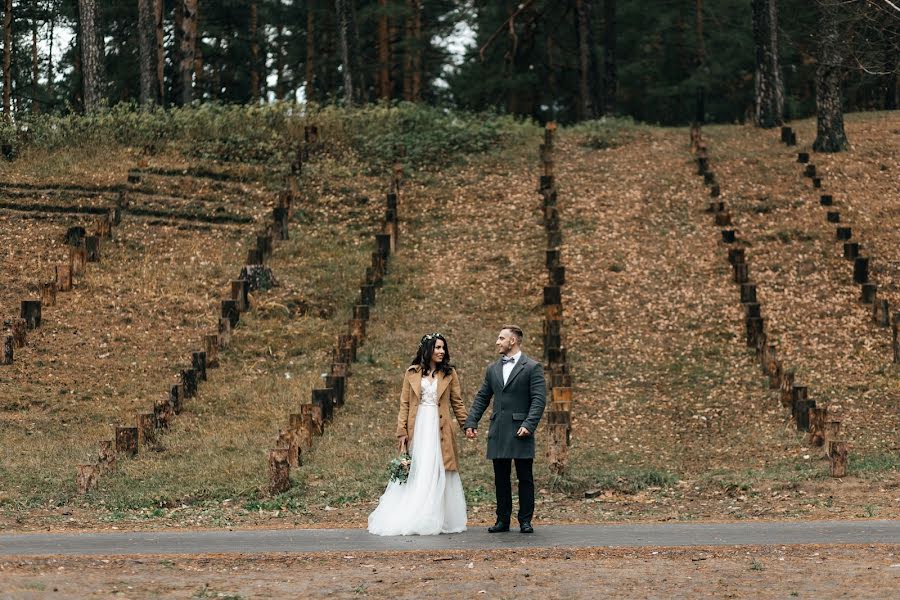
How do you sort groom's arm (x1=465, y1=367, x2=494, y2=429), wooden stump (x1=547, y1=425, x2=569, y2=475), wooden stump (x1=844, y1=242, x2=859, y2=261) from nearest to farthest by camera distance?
groom's arm (x1=465, y1=367, x2=494, y2=429) → wooden stump (x1=547, y1=425, x2=569, y2=475) → wooden stump (x1=844, y1=242, x2=859, y2=261)

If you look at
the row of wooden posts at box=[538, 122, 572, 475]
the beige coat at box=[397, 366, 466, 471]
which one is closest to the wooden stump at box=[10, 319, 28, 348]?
the row of wooden posts at box=[538, 122, 572, 475]

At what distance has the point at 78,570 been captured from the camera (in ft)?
32.7

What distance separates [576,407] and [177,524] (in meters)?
7.57

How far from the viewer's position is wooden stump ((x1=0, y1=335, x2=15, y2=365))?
2100 cm

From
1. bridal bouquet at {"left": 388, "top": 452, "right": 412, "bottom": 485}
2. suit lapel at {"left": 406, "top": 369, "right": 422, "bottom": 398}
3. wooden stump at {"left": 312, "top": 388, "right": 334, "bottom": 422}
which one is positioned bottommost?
bridal bouquet at {"left": 388, "top": 452, "right": 412, "bottom": 485}

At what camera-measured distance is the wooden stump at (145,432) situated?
17.5 meters

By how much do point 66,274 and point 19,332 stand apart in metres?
2.54

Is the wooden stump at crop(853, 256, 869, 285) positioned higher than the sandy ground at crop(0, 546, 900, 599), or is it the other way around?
the wooden stump at crop(853, 256, 869, 285)

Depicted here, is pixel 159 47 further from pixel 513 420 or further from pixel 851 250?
pixel 513 420

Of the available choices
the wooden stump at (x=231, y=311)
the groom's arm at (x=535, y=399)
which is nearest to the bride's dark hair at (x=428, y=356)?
the groom's arm at (x=535, y=399)

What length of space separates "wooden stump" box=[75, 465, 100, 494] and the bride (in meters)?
4.97

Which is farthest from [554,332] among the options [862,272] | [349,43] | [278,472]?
[349,43]

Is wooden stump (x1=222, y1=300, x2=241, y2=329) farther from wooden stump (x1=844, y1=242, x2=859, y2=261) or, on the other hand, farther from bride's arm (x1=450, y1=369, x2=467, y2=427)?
wooden stump (x1=844, y1=242, x2=859, y2=261)

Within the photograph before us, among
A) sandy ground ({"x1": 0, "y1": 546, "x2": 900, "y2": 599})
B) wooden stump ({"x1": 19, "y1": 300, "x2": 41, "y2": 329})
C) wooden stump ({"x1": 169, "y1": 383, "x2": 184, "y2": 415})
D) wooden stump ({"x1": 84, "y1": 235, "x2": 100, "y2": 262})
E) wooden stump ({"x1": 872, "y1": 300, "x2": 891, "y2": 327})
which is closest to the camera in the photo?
sandy ground ({"x1": 0, "y1": 546, "x2": 900, "y2": 599})
